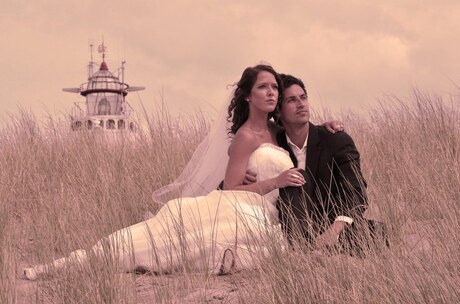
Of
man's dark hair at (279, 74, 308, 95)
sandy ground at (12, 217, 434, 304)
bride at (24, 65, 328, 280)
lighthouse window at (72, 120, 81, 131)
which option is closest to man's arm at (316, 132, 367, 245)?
bride at (24, 65, 328, 280)

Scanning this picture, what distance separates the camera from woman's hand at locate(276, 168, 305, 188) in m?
4.47

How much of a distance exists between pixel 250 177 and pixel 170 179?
1.99 metres

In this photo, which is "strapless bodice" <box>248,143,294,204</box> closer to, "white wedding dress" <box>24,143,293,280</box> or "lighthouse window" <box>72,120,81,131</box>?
"white wedding dress" <box>24,143,293,280</box>

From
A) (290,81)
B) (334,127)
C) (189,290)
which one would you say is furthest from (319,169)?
(189,290)

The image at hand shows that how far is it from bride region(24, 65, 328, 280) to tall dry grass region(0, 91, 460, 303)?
17 centimetres

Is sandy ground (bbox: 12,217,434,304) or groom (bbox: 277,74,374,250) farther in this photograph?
groom (bbox: 277,74,374,250)

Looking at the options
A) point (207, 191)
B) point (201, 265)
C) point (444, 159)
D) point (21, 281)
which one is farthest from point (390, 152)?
point (21, 281)

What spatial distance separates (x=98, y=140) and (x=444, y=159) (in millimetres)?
4258

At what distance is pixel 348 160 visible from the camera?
4.80 m

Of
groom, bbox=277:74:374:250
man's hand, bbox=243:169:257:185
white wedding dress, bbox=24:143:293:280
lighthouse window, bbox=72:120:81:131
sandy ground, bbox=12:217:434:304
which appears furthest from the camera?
lighthouse window, bbox=72:120:81:131

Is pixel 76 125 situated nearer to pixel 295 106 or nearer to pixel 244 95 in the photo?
pixel 244 95

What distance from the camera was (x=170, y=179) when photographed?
677cm

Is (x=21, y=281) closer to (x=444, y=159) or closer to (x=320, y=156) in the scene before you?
(x=320, y=156)

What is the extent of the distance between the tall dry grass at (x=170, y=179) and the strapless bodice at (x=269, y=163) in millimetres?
758
